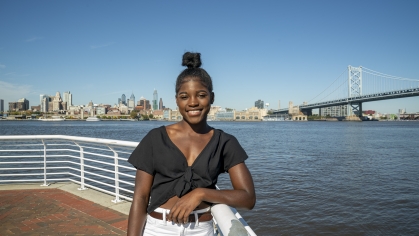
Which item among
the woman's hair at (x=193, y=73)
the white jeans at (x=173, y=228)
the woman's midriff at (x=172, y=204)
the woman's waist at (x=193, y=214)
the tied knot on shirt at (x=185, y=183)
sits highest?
the woman's hair at (x=193, y=73)

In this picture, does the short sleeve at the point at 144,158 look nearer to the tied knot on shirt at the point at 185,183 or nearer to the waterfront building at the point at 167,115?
the tied knot on shirt at the point at 185,183

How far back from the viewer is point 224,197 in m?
1.23

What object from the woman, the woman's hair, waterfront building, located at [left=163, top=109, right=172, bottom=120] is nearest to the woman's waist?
the woman

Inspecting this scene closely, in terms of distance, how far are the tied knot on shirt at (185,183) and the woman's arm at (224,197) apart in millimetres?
47

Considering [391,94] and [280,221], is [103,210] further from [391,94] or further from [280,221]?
[391,94]

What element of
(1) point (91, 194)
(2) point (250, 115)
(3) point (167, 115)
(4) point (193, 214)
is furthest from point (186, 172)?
(3) point (167, 115)

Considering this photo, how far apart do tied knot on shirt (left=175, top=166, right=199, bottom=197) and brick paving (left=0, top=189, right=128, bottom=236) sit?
2062 mm

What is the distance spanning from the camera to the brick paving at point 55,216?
10.4 feet

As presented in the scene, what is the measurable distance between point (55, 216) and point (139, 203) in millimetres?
2761

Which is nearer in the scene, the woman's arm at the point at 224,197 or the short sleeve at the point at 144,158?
the woman's arm at the point at 224,197

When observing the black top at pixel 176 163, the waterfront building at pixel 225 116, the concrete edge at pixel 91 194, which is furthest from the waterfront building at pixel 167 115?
the black top at pixel 176 163

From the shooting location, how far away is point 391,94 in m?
54.5

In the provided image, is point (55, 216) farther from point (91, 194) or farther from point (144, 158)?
point (144, 158)

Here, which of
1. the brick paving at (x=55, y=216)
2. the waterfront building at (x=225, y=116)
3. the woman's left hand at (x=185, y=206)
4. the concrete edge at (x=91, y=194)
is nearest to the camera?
the woman's left hand at (x=185, y=206)
